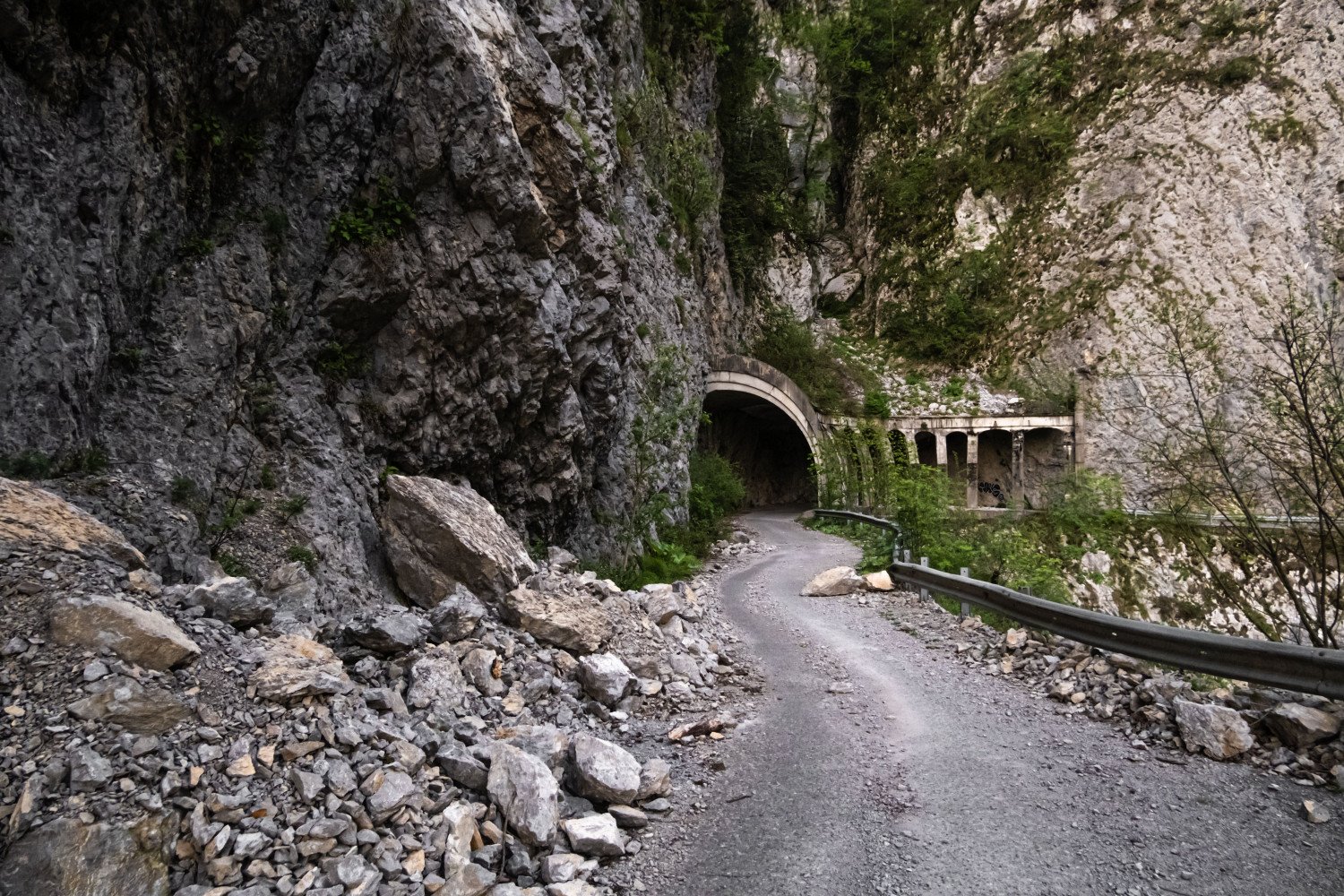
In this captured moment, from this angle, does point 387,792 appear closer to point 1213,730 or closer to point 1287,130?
point 1213,730

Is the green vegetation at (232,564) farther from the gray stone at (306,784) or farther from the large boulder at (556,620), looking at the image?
the gray stone at (306,784)

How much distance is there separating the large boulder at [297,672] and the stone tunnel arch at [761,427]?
46.8 ft

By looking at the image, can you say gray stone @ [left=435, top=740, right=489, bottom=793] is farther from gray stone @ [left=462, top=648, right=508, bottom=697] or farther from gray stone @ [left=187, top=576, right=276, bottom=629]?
gray stone @ [left=187, top=576, right=276, bottom=629]

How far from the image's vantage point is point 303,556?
221 inches

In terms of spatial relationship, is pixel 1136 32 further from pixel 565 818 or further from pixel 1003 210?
pixel 565 818

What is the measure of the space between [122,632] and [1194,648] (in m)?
6.18

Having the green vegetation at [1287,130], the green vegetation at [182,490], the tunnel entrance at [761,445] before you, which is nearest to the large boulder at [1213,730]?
the green vegetation at [182,490]

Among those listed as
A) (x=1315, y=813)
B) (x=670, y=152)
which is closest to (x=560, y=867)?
(x=1315, y=813)

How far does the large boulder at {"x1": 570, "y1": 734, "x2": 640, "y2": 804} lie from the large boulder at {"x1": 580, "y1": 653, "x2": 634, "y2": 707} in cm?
112

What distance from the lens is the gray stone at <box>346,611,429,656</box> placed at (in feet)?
14.3

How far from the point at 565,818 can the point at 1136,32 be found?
39.0 metres

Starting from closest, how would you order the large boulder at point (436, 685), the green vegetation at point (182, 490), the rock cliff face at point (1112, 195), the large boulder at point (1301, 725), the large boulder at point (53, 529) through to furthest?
the large boulder at point (53, 529) → the large boulder at point (1301, 725) → the large boulder at point (436, 685) → the green vegetation at point (182, 490) → the rock cliff face at point (1112, 195)

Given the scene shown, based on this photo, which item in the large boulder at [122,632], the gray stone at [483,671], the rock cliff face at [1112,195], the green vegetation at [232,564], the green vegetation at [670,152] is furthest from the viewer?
the rock cliff face at [1112,195]

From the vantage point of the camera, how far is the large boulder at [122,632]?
9.75 ft
